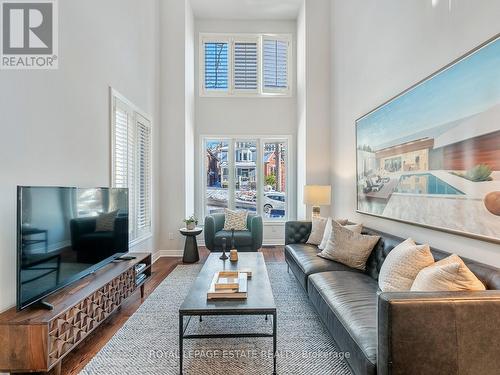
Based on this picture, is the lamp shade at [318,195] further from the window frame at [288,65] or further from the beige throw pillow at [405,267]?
the window frame at [288,65]

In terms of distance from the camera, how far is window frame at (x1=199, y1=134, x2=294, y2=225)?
6.32 m

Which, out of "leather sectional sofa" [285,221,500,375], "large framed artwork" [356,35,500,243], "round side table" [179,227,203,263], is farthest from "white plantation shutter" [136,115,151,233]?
"leather sectional sofa" [285,221,500,375]

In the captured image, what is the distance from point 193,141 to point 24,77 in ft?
13.3

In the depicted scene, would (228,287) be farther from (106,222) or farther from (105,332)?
Result: (106,222)

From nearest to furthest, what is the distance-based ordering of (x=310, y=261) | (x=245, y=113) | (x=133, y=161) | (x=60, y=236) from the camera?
(x=60, y=236) → (x=310, y=261) → (x=133, y=161) → (x=245, y=113)

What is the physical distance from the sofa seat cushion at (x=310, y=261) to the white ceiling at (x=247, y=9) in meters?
4.93

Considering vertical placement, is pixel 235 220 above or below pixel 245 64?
below

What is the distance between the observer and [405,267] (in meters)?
2.05

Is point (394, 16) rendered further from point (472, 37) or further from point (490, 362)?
point (490, 362)

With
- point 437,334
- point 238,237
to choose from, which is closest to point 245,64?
point 238,237

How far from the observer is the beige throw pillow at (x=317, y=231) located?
158 inches

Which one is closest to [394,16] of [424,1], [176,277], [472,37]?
[424,1]

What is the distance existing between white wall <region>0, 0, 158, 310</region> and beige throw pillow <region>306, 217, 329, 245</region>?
2808 mm

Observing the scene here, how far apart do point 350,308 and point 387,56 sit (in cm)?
281
